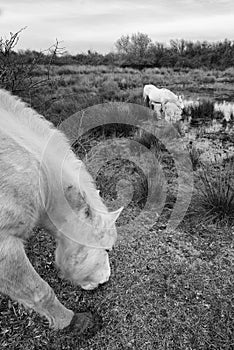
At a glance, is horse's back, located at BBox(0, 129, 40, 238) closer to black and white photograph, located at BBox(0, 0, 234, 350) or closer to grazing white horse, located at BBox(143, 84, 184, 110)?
black and white photograph, located at BBox(0, 0, 234, 350)

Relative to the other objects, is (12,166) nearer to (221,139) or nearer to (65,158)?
(65,158)

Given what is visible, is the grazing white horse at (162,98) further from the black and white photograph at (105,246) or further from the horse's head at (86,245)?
the horse's head at (86,245)

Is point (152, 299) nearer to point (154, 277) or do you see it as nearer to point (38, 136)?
point (154, 277)

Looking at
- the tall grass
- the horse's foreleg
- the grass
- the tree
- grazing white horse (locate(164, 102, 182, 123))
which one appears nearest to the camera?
the horse's foreleg

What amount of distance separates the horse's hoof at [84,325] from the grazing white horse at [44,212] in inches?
5.9

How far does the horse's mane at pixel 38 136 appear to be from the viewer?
2541 millimetres

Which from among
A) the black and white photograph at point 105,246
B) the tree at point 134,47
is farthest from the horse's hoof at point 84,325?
the tree at point 134,47

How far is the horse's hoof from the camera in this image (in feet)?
9.37

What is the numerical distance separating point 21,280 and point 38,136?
1152mm

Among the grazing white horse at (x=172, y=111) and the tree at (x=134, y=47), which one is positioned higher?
the tree at (x=134, y=47)

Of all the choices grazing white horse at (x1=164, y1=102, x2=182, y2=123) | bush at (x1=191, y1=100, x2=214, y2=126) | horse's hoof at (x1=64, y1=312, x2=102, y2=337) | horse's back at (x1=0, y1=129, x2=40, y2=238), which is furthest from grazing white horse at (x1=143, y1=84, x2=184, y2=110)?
horse's back at (x1=0, y1=129, x2=40, y2=238)

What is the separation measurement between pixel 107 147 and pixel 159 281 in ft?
12.1

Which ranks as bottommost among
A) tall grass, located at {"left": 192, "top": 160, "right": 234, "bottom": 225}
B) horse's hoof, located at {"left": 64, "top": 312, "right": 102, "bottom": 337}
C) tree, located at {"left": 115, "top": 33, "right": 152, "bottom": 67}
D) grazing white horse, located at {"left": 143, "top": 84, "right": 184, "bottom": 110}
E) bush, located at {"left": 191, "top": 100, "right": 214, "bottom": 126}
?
horse's hoof, located at {"left": 64, "top": 312, "right": 102, "bottom": 337}

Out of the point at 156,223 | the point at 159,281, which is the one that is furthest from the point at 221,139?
the point at 159,281
